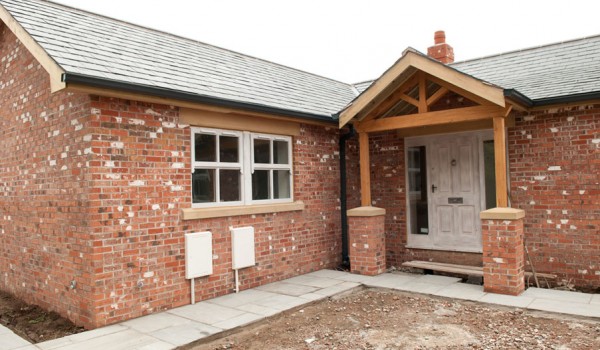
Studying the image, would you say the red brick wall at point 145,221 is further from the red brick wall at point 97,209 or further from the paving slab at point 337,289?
the paving slab at point 337,289

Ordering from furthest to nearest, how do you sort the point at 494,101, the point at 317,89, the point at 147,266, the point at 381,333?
1. the point at 317,89
2. the point at 494,101
3. the point at 147,266
4. the point at 381,333

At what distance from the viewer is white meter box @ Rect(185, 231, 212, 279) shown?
6.40 m

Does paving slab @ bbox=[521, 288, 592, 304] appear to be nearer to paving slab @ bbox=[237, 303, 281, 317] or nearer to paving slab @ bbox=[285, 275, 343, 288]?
paving slab @ bbox=[285, 275, 343, 288]

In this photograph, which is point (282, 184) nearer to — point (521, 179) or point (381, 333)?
point (381, 333)

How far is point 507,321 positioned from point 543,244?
261cm

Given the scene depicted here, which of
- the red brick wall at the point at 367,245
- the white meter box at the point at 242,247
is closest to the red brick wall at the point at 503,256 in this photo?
the red brick wall at the point at 367,245

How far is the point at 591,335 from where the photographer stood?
5.00 metres

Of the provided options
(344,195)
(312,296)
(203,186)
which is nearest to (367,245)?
(344,195)

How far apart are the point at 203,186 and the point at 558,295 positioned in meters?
5.35

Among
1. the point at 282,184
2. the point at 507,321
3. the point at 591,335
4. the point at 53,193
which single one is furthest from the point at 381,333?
the point at 53,193

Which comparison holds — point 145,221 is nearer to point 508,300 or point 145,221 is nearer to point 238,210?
point 238,210

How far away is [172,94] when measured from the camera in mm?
6008

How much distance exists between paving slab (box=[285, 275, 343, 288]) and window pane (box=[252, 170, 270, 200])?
1.51 m

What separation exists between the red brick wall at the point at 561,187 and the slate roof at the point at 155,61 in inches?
139
